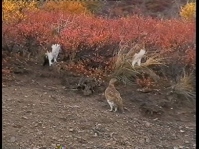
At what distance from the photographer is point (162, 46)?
35.7ft

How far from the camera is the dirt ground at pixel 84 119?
23.0 ft

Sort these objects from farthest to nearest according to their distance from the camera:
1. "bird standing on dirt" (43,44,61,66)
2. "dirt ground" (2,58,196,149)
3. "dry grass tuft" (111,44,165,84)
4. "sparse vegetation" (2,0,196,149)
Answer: "bird standing on dirt" (43,44,61,66) → "dry grass tuft" (111,44,165,84) → "sparse vegetation" (2,0,196,149) → "dirt ground" (2,58,196,149)

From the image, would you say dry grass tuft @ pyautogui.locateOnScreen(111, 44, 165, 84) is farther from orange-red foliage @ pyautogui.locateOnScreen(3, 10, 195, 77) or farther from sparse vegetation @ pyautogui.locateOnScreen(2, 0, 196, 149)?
orange-red foliage @ pyautogui.locateOnScreen(3, 10, 195, 77)

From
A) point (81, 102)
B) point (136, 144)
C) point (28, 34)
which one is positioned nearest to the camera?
point (136, 144)

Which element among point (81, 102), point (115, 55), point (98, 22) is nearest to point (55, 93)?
point (81, 102)

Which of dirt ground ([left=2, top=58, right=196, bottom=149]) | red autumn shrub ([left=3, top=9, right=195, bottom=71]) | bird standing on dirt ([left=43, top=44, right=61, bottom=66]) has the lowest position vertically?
dirt ground ([left=2, top=58, right=196, bottom=149])

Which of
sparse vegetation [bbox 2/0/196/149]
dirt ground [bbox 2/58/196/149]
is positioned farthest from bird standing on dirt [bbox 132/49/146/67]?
dirt ground [bbox 2/58/196/149]

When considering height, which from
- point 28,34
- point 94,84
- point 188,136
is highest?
point 28,34

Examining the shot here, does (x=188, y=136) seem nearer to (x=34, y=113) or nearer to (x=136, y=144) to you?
(x=136, y=144)

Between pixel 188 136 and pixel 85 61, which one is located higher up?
pixel 85 61

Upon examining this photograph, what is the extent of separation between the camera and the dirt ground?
702 cm

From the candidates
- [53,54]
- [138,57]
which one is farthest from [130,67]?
[53,54]

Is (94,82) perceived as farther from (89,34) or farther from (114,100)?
(89,34)

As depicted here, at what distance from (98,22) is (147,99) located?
427cm
